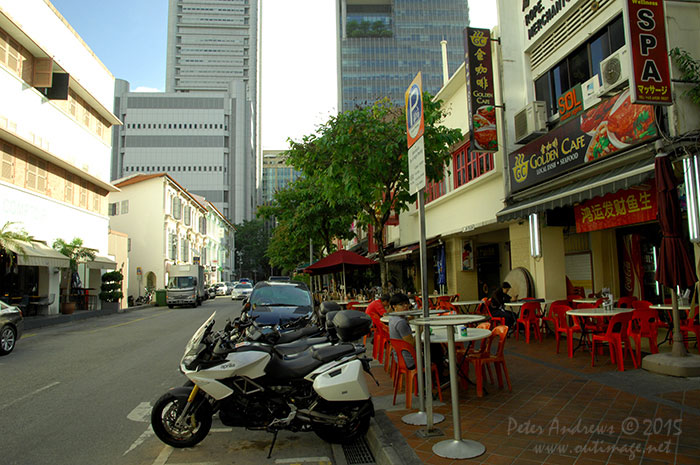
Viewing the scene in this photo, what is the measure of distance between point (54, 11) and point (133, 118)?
70.0 metres

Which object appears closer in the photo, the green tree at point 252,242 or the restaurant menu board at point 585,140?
the restaurant menu board at point 585,140

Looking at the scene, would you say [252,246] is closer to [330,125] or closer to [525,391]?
[330,125]

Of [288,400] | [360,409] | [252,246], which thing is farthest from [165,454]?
[252,246]

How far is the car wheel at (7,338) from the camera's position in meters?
9.88

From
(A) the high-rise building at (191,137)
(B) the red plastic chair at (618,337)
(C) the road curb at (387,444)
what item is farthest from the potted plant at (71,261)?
(A) the high-rise building at (191,137)

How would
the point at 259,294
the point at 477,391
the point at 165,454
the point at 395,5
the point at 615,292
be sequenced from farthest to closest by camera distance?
the point at 395,5 → the point at 615,292 → the point at 259,294 → the point at 477,391 → the point at 165,454

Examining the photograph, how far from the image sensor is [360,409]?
443 cm

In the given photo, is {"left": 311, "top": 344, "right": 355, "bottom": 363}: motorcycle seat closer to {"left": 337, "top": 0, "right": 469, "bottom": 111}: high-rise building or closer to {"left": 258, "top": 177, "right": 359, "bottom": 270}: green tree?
{"left": 258, "top": 177, "right": 359, "bottom": 270}: green tree

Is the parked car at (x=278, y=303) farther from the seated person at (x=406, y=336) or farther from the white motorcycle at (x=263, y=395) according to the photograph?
the white motorcycle at (x=263, y=395)

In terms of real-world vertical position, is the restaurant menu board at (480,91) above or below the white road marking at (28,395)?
above

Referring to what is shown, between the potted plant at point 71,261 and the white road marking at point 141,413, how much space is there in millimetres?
18192

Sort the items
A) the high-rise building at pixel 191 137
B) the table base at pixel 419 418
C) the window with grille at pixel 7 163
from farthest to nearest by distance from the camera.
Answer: the high-rise building at pixel 191 137 < the window with grille at pixel 7 163 < the table base at pixel 419 418

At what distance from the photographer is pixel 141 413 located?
5.55 metres

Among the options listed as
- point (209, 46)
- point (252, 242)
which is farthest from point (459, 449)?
point (209, 46)
